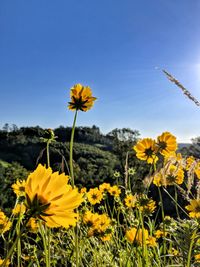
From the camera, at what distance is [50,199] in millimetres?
584

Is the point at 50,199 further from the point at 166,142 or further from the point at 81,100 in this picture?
the point at 166,142

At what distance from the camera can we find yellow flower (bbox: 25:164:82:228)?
56 centimetres

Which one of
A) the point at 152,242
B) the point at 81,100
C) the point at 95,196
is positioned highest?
the point at 81,100

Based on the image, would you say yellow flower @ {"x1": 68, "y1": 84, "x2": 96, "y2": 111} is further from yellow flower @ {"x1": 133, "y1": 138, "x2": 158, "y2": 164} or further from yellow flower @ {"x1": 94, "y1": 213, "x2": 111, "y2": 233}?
yellow flower @ {"x1": 94, "y1": 213, "x2": 111, "y2": 233}

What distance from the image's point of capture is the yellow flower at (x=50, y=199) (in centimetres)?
56

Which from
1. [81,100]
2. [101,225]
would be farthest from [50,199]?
[101,225]

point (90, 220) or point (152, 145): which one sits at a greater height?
point (152, 145)

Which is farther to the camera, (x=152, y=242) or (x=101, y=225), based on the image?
(x=101, y=225)

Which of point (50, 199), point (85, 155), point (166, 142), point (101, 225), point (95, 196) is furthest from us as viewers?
point (85, 155)

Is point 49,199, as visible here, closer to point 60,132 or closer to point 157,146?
point 157,146

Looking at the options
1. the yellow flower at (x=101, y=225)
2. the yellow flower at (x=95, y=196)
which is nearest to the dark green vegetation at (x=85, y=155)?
the yellow flower at (x=95, y=196)

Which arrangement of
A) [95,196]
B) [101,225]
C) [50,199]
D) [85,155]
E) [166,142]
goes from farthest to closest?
[85,155] < [95,196] < [101,225] < [166,142] < [50,199]

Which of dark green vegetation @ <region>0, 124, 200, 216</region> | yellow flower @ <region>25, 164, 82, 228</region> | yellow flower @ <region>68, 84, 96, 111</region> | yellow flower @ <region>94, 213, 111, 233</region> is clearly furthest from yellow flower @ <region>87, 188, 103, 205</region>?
dark green vegetation @ <region>0, 124, 200, 216</region>

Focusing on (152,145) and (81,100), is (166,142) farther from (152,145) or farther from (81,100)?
(81,100)
